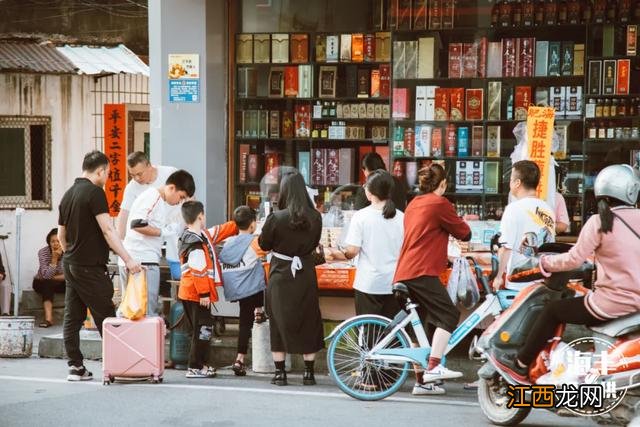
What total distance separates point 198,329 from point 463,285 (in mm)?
2500

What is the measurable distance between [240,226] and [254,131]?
9.70 feet

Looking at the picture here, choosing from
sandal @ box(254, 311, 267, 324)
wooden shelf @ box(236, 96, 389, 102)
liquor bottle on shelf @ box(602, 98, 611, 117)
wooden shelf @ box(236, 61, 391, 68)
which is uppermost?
wooden shelf @ box(236, 61, 391, 68)

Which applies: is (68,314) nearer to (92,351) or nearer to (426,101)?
(92,351)

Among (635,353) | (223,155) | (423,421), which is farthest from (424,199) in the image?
(223,155)

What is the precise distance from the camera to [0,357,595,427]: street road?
8.00m

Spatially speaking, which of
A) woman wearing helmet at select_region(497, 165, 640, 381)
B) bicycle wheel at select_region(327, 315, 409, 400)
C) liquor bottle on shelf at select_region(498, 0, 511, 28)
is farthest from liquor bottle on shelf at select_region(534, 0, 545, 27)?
woman wearing helmet at select_region(497, 165, 640, 381)

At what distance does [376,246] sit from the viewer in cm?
922

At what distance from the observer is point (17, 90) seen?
54.0ft

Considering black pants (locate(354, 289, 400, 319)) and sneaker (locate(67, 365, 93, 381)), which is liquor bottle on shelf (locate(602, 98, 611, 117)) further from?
sneaker (locate(67, 365, 93, 381))

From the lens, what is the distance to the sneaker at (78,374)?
9758 millimetres

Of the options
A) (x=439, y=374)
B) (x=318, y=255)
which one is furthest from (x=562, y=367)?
(x=318, y=255)

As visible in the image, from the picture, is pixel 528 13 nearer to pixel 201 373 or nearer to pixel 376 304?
pixel 376 304

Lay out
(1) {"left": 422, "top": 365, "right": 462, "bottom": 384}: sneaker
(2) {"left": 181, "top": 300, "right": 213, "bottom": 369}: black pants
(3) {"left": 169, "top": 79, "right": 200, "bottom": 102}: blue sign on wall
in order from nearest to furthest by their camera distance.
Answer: (1) {"left": 422, "top": 365, "right": 462, "bottom": 384}: sneaker, (2) {"left": 181, "top": 300, "right": 213, "bottom": 369}: black pants, (3) {"left": 169, "top": 79, "right": 200, "bottom": 102}: blue sign on wall

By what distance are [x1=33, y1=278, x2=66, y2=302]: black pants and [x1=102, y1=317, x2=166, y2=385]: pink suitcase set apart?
21.5 feet
